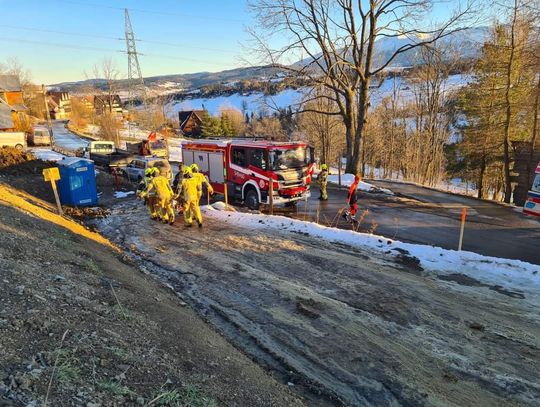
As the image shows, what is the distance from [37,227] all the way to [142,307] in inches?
202

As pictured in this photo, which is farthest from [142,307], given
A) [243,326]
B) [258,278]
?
[258,278]

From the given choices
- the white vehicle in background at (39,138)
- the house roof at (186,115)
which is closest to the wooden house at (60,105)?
the house roof at (186,115)

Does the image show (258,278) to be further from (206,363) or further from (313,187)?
(313,187)

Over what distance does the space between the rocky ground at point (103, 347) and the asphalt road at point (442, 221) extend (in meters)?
8.70

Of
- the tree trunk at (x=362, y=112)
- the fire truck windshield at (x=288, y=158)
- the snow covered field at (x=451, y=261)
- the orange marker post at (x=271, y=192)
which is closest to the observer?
the snow covered field at (x=451, y=261)

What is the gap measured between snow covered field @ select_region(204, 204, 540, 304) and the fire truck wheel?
353 centimetres

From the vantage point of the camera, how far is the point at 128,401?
10.6 feet

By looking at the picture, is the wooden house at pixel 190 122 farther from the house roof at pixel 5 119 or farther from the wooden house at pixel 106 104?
the house roof at pixel 5 119

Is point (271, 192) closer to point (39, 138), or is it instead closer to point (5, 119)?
point (5, 119)

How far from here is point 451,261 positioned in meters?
9.43

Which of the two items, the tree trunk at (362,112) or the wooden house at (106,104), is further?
the wooden house at (106,104)

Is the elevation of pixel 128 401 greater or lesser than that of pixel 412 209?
greater

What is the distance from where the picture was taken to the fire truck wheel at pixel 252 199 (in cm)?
1623

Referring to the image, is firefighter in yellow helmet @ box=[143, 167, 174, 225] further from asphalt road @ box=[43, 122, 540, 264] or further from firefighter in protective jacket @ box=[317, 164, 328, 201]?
firefighter in protective jacket @ box=[317, 164, 328, 201]
